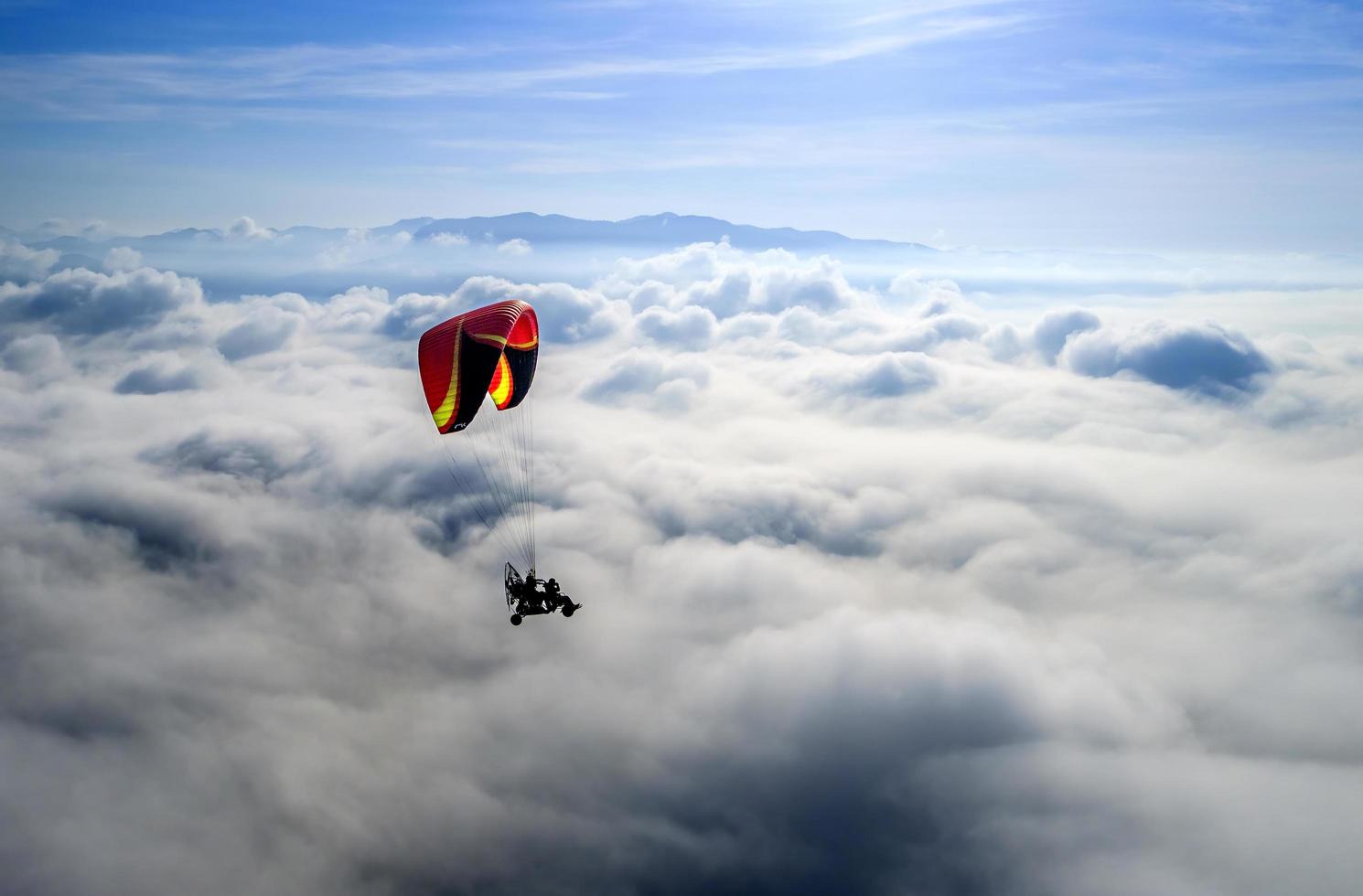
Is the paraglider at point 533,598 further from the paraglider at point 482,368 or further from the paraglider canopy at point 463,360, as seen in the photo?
the paraglider canopy at point 463,360

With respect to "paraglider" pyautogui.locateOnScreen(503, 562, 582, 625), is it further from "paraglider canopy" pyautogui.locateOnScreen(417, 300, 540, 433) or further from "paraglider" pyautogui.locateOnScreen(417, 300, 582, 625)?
"paraglider canopy" pyautogui.locateOnScreen(417, 300, 540, 433)

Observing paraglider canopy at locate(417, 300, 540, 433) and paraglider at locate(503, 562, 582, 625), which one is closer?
paraglider at locate(503, 562, 582, 625)

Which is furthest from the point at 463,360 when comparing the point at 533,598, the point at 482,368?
the point at 533,598

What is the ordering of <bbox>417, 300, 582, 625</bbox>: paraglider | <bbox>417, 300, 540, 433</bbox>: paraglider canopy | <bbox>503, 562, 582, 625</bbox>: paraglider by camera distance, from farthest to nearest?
<bbox>417, 300, 540, 433</bbox>: paraglider canopy
<bbox>417, 300, 582, 625</bbox>: paraglider
<bbox>503, 562, 582, 625</bbox>: paraglider

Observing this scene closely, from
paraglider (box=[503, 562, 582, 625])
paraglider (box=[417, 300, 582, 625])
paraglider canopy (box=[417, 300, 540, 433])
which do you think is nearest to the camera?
paraglider (box=[503, 562, 582, 625])

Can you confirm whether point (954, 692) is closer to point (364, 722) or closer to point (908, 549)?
point (908, 549)

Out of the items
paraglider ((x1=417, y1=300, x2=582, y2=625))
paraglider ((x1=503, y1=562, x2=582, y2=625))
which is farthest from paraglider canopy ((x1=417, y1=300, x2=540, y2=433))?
paraglider ((x1=503, y1=562, x2=582, y2=625))

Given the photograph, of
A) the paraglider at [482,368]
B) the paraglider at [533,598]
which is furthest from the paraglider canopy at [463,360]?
the paraglider at [533,598]

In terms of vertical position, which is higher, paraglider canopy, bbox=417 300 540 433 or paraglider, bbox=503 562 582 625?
paraglider canopy, bbox=417 300 540 433

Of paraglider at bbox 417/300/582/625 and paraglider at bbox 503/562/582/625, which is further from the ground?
paraglider at bbox 417/300/582/625

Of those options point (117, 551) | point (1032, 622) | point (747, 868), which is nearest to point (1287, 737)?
point (1032, 622)

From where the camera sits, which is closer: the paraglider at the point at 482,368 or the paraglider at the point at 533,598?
the paraglider at the point at 533,598
